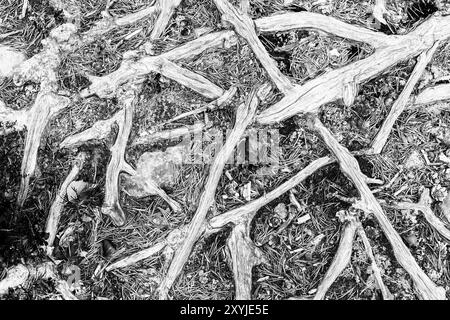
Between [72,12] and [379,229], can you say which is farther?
A: [72,12]

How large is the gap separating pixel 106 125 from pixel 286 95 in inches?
36.5

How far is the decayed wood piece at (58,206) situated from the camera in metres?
2.05

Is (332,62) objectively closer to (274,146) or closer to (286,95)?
(286,95)

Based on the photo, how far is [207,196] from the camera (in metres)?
2.03

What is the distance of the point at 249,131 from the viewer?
2.07 metres

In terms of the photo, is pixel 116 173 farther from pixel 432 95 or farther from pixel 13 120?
pixel 432 95

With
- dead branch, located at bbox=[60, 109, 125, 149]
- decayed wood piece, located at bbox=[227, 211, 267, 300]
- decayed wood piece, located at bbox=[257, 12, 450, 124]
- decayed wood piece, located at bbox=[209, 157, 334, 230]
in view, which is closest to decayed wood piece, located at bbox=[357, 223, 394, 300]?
decayed wood piece, located at bbox=[209, 157, 334, 230]

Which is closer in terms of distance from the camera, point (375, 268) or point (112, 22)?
point (375, 268)

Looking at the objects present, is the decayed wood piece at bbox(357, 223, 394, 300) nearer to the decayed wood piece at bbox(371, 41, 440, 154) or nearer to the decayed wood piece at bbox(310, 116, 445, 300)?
Result: the decayed wood piece at bbox(310, 116, 445, 300)

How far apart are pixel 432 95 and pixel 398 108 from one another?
0.20 meters

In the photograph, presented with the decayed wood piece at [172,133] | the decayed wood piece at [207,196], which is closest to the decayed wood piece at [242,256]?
the decayed wood piece at [207,196]

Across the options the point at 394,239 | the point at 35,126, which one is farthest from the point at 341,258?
the point at 35,126

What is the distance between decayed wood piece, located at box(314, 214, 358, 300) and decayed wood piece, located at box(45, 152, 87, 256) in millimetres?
1342
